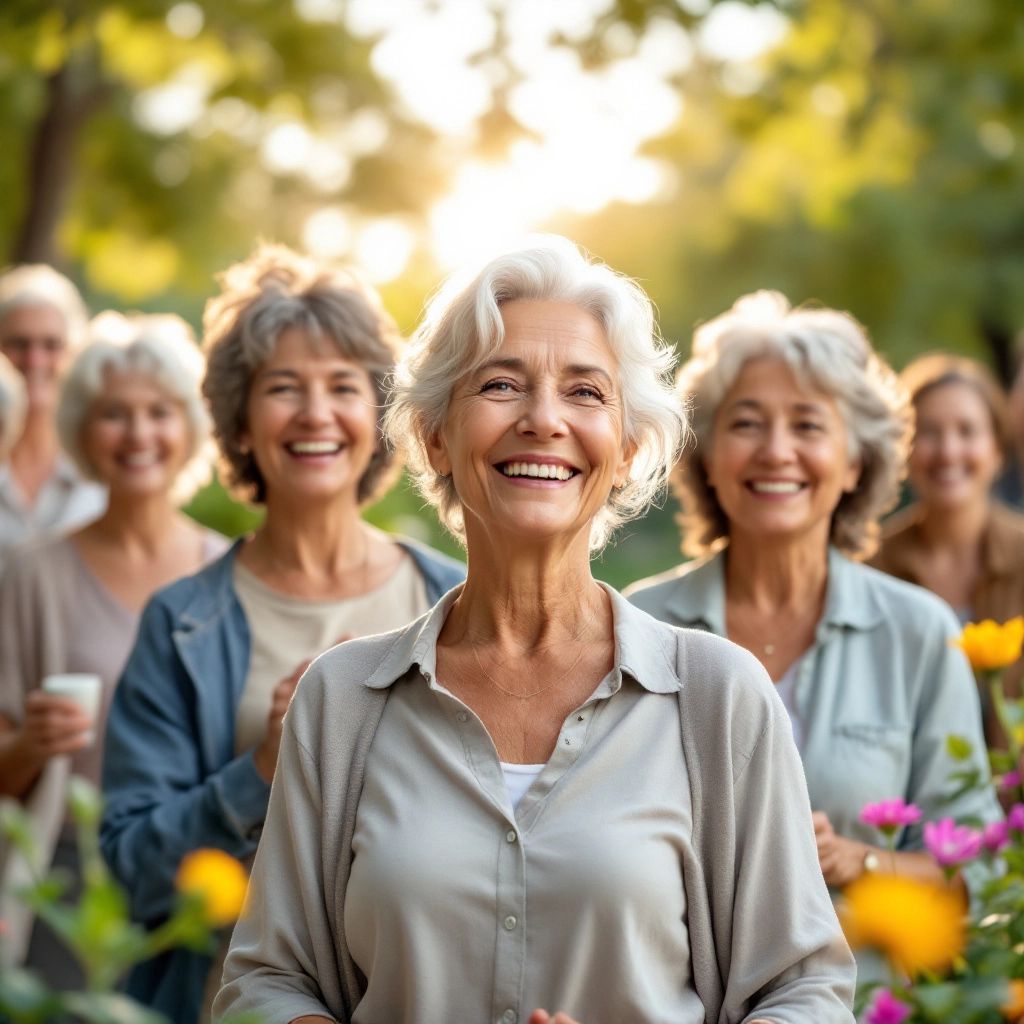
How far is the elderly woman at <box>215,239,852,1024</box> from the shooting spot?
2.46 metres

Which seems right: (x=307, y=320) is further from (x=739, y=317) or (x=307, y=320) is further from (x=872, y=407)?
(x=872, y=407)

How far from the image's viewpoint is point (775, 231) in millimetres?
22203

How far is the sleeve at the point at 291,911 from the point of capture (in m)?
2.59

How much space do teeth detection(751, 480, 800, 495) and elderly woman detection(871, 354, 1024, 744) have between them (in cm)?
119

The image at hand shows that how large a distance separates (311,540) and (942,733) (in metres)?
1.53

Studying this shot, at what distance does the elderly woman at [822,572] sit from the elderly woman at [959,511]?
94 centimetres

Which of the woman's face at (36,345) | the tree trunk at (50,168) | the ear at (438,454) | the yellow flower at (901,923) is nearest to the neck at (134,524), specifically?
the woman's face at (36,345)

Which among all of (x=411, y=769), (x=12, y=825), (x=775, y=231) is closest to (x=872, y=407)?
(x=411, y=769)

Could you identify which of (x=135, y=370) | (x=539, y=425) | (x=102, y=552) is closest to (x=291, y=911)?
(x=539, y=425)

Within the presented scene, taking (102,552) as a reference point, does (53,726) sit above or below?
below

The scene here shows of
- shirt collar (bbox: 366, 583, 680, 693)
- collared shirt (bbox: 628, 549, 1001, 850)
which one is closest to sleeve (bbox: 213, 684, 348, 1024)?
shirt collar (bbox: 366, 583, 680, 693)

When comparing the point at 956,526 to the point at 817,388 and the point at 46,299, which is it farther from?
the point at 46,299

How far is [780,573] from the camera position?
3.98 m

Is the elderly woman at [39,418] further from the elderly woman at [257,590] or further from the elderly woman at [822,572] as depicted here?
the elderly woman at [822,572]
